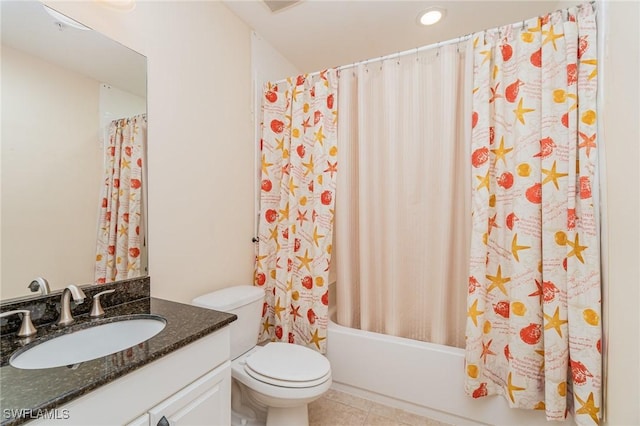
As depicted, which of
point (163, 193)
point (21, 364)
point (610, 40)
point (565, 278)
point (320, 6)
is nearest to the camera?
point (21, 364)

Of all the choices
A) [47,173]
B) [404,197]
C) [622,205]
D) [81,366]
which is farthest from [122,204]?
[622,205]

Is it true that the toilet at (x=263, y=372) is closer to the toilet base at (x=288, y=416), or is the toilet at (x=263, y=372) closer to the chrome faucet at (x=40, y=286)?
the toilet base at (x=288, y=416)

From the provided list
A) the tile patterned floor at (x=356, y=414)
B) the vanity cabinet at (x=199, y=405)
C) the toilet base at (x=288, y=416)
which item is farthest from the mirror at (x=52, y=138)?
the tile patterned floor at (x=356, y=414)

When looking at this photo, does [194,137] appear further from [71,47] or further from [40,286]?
[40,286]

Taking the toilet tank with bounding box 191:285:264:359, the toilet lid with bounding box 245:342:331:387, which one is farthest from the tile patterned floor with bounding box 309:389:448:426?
the toilet tank with bounding box 191:285:264:359

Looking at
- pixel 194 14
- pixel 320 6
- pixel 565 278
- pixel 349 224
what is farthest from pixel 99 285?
pixel 565 278

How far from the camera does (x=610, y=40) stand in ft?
3.77

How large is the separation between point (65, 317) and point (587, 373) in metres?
2.12

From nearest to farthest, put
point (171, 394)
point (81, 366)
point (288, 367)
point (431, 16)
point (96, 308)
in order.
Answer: point (81, 366)
point (171, 394)
point (96, 308)
point (288, 367)
point (431, 16)

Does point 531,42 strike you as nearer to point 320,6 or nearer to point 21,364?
point 320,6

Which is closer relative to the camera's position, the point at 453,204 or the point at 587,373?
the point at 587,373

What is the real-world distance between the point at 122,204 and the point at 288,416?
4.25ft

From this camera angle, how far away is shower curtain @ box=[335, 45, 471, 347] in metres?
1.60

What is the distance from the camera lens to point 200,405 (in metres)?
0.99
